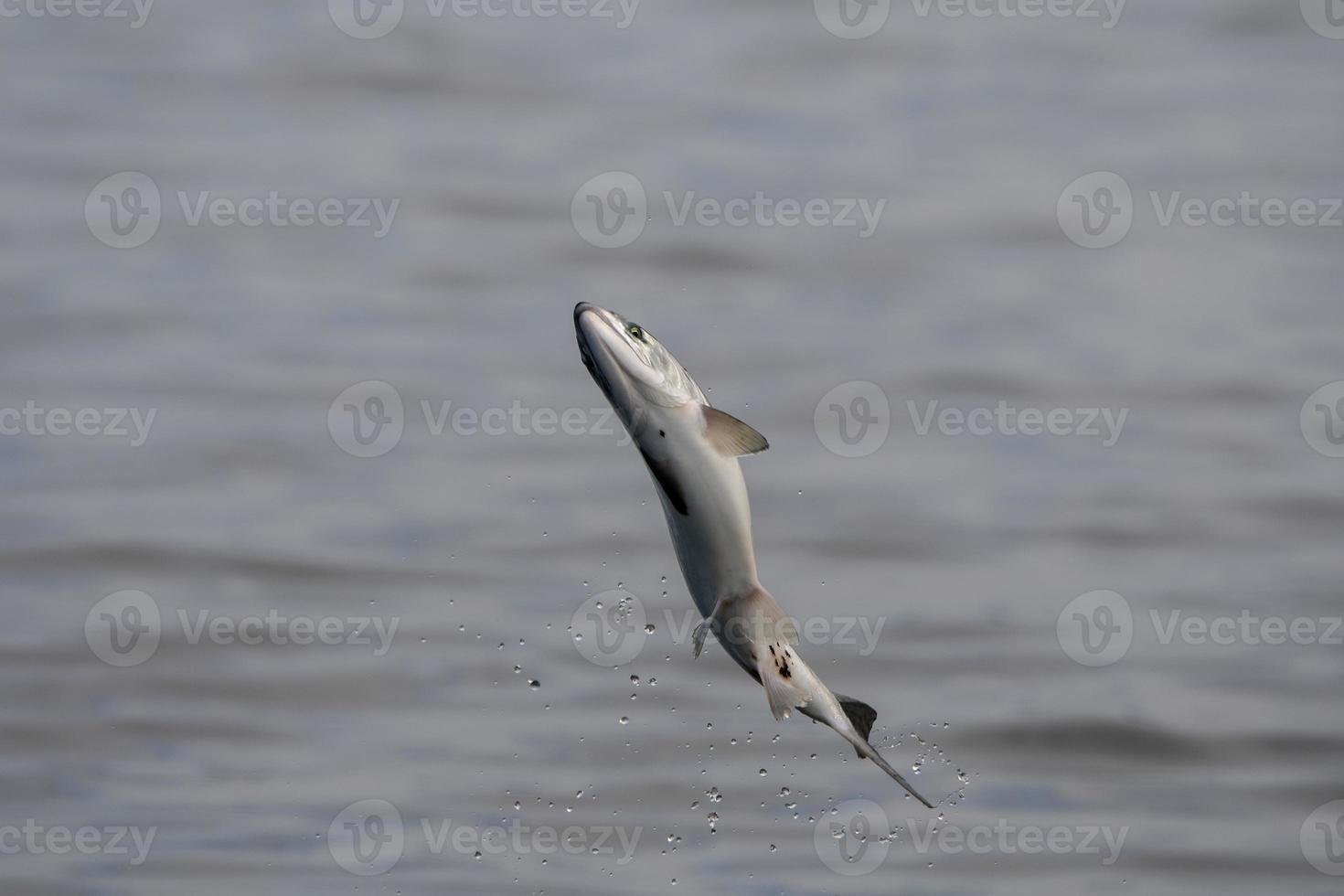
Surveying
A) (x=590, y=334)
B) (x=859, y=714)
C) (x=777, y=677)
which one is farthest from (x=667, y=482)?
(x=859, y=714)

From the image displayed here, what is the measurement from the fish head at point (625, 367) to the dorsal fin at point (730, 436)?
112 millimetres

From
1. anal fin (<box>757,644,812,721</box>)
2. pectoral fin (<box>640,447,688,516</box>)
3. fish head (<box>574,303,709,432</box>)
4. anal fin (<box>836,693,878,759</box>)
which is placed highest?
fish head (<box>574,303,709,432</box>)

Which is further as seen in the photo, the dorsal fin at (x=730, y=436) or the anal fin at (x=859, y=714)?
the anal fin at (x=859, y=714)

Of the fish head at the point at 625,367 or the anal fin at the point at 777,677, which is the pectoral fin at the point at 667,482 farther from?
the anal fin at the point at 777,677

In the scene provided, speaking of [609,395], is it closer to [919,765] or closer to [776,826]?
[776,826]

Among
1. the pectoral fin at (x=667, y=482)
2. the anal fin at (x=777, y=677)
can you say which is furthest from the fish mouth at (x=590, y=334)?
the anal fin at (x=777, y=677)

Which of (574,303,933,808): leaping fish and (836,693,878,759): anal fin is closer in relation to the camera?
(574,303,933,808): leaping fish

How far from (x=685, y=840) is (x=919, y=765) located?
76.1 inches

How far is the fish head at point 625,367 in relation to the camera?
4910 millimetres

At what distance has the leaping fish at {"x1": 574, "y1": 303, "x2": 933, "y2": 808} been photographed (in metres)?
4.93

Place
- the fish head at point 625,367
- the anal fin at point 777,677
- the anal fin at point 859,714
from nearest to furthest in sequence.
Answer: the fish head at point 625,367 → the anal fin at point 777,677 → the anal fin at point 859,714

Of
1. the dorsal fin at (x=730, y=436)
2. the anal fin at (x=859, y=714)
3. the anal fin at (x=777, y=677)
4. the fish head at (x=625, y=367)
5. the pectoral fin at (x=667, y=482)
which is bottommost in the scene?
the anal fin at (x=859, y=714)

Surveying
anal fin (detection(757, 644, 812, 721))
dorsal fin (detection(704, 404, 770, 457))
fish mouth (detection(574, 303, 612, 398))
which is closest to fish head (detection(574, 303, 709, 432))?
fish mouth (detection(574, 303, 612, 398))

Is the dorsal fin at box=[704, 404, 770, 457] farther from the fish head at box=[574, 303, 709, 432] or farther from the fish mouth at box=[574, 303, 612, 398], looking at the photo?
the fish mouth at box=[574, 303, 612, 398]
